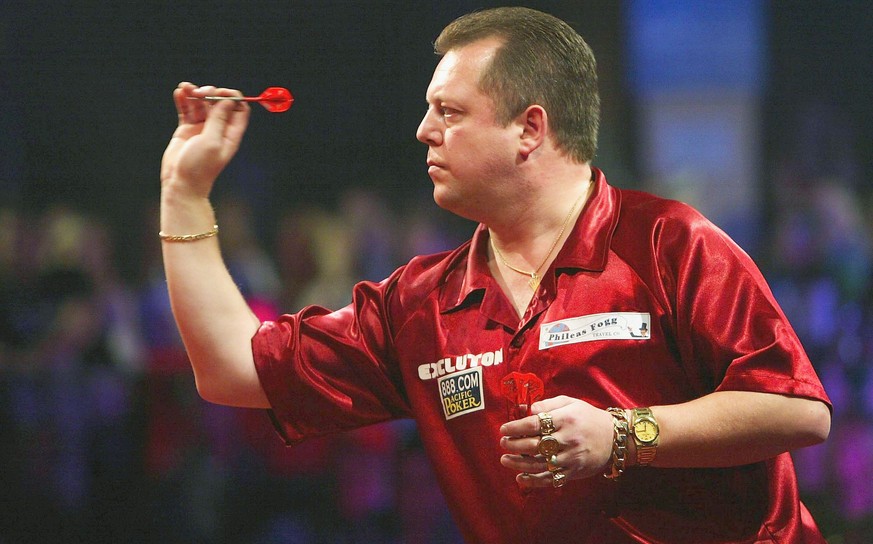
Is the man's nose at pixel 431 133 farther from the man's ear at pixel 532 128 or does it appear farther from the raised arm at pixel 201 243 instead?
the raised arm at pixel 201 243

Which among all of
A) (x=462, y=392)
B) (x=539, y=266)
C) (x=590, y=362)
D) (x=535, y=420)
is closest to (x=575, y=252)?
(x=539, y=266)

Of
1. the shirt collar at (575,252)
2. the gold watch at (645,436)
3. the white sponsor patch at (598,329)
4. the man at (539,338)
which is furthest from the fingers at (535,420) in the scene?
the shirt collar at (575,252)

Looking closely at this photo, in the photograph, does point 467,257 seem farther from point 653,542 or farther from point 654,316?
point 653,542

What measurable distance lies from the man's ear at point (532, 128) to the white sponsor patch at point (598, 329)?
1.22 ft

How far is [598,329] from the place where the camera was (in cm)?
184

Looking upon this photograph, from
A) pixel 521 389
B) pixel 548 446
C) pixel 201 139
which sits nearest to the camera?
pixel 548 446

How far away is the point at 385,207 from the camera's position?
176 inches

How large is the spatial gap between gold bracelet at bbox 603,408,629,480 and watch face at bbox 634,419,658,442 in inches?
0.8

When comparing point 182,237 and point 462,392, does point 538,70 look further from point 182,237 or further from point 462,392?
point 182,237

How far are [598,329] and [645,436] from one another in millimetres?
256

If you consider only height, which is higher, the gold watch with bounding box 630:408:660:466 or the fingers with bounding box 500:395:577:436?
the fingers with bounding box 500:395:577:436

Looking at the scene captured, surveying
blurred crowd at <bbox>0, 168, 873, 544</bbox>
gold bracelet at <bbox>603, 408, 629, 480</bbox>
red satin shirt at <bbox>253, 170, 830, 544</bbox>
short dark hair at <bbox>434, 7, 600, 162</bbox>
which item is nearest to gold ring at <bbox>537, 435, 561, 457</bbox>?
gold bracelet at <bbox>603, 408, 629, 480</bbox>

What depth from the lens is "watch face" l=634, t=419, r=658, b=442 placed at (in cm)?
165

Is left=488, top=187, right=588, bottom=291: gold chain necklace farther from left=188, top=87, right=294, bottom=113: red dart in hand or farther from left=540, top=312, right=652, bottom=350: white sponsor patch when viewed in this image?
left=188, top=87, right=294, bottom=113: red dart in hand
